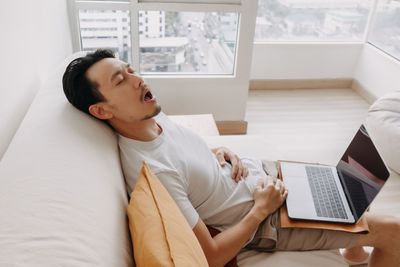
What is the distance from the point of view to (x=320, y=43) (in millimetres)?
3795

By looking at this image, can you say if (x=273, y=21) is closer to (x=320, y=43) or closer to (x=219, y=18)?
(x=320, y=43)

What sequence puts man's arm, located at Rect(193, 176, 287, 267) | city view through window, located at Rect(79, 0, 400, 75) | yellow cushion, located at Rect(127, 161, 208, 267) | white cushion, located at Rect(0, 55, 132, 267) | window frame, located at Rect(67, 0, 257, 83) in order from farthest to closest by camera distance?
1. city view through window, located at Rect(79, 0, 400, 75)
2. window frame, located at Rect(67, 0, 257, 83)
3. man's arm, located at Rect(193, 176, 287, 267)
4. yellow cushion, located at Rect(127, 161, 208, 267)
5. white cushion, located at Rect(0, 55, 132, 267)

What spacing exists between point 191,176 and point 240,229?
0.25 meters

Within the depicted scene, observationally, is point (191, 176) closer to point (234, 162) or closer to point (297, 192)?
point (234, 162)

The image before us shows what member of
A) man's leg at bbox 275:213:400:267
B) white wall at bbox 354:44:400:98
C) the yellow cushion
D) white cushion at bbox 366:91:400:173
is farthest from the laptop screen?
white wall at bbox 354:44:400:98

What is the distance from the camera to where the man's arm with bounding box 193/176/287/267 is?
116cm

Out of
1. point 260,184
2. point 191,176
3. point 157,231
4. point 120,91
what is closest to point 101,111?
point 120,91

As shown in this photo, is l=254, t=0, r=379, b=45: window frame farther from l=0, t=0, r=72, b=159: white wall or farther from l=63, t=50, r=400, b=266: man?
l=63, t=50, r=400, b=266: man

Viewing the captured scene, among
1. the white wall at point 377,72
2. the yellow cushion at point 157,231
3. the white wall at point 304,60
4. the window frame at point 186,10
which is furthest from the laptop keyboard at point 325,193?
the white wall at point 304,60

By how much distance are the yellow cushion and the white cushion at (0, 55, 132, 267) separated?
0.05 m

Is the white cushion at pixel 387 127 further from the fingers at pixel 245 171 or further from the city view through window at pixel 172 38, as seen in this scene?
the fingers at pixel 245 171

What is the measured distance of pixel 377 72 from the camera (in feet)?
11.7

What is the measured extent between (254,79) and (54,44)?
2265 millimetres

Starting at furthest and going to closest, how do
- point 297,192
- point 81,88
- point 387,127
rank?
point 387,127 → point 297,192 → point 81,88
